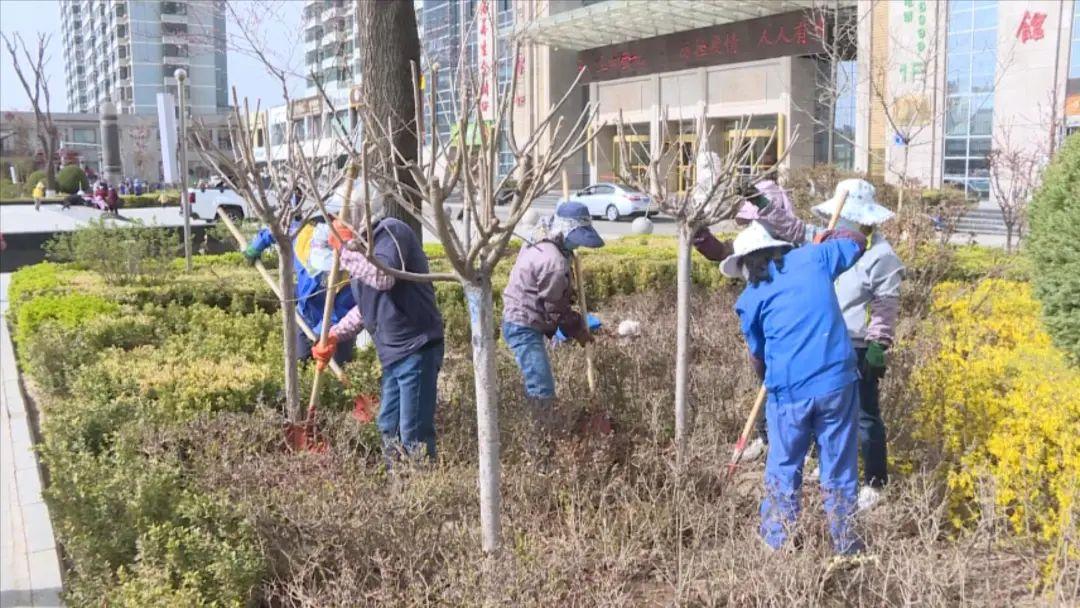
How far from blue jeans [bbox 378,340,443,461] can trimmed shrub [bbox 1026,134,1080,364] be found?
3.69 m

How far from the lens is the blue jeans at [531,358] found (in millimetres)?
4703

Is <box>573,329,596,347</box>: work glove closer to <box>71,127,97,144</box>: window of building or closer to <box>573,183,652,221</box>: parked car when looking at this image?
<box>573,183,652,221</box>: parked car

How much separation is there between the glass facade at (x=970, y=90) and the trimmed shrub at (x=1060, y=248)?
16.9 m

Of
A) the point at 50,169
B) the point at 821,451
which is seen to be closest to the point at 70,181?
the point at 50,169

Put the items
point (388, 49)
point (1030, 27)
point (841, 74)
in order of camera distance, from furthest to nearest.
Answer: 1. point (1030, 27)
2. point (841, 74)
3. point (388, 49)

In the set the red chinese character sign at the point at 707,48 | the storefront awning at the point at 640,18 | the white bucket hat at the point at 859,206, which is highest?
the storefront awning at the point at 640,18

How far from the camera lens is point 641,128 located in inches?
1515

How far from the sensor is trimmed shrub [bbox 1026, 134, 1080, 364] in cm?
549

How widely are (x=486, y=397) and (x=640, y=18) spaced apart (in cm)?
3330

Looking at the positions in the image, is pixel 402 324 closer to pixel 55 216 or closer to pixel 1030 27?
pixel 1030 27

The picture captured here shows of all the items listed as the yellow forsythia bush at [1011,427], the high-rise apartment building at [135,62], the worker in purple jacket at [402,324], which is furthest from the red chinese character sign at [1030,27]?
the high-rise apartment building at [135,62]

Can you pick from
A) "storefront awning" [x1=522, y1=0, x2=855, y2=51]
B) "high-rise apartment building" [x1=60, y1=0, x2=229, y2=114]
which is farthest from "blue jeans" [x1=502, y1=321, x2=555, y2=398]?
"high-rise apartment building" [x1=60, y1=0, x2=229, y2=114]

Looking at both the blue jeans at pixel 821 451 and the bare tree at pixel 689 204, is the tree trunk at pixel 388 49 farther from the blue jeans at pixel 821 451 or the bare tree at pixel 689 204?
the blue jeans at pixel 821 451

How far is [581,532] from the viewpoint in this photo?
10.6ft
